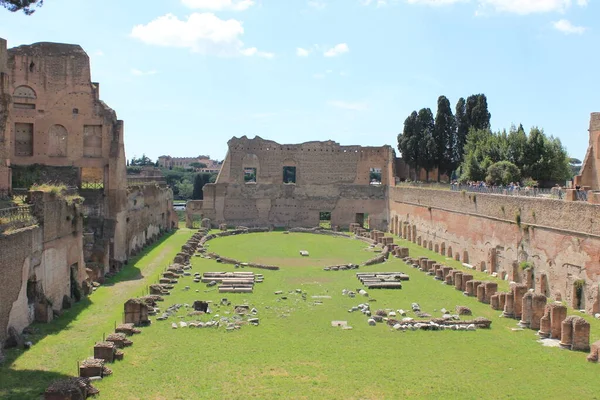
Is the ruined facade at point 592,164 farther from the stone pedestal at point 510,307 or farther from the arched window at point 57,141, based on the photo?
the arched window at point 57,141

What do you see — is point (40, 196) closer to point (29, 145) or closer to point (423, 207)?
point (29, 145)

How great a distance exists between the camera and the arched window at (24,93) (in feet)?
82.1

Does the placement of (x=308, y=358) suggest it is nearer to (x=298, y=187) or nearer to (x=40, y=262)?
(x=40, y=262)

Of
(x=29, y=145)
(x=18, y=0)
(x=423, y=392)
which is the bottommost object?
(x=423, y=392)

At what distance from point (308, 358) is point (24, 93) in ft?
61.6

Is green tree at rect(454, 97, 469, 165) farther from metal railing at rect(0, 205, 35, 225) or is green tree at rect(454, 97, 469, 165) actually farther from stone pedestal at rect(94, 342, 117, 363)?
stone pedestal at rect(94, 342, 117, 363)

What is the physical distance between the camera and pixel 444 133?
4172 cm

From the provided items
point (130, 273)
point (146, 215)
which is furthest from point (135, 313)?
point (146, 215)

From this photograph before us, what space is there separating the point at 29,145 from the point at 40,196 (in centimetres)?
1137

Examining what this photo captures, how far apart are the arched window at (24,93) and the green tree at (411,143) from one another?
25.3 meters

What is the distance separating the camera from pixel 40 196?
15672mm

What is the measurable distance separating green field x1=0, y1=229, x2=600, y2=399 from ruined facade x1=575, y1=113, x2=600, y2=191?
1046cm

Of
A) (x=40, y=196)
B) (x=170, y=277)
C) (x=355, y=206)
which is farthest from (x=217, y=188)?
(x=40, y=196)

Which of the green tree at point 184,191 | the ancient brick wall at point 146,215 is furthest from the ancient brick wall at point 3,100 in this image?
the green tree at point 184,191
